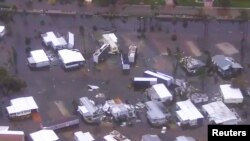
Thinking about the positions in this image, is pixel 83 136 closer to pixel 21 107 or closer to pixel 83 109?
pixel 83 109

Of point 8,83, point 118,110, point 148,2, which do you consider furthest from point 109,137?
point 148,2

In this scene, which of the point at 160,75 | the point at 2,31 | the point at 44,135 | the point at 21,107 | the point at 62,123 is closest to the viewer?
the point at 44,135

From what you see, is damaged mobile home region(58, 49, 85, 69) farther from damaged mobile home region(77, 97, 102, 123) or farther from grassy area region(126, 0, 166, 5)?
grassy area region(126, 0, 166, 5)

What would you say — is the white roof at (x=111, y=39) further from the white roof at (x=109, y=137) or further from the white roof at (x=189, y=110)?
the white roof at (x=109, y=137)

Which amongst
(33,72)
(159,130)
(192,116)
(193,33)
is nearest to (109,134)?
(159,130)

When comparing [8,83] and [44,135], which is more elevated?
[8,83]

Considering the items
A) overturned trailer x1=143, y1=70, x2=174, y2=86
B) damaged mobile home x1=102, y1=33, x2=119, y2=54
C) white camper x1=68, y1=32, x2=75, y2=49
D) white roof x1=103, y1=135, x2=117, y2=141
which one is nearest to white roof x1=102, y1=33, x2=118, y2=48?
damaged mobile home x1=102, y1=33, x2=119, y2=54

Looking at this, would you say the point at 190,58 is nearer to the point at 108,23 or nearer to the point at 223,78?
the point at 223,78
